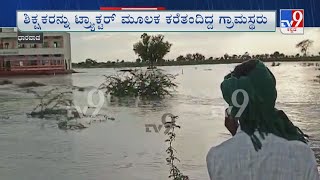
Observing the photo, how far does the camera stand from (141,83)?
333 cm

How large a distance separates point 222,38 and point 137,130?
0.81 m

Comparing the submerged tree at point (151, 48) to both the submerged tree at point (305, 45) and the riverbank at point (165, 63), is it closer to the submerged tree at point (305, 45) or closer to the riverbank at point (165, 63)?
the riverbank at point (165, 63)

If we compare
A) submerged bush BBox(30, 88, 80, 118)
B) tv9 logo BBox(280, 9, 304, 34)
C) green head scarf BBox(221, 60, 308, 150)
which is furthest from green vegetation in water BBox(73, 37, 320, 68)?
green head scarf BBox(221, 60, 308, 150)

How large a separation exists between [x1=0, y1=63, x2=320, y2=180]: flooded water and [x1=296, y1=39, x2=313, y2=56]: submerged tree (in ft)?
0.60

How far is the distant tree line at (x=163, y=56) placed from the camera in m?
3.29

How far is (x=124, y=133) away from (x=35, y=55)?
77cm

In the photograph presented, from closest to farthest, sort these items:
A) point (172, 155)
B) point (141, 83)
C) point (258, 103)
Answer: point (258, 103), point (172, 155), point (141, 83)

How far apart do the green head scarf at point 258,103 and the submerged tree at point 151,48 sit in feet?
7.45

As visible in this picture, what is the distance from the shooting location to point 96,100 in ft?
10.8

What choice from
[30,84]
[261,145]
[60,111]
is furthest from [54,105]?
[261,145]

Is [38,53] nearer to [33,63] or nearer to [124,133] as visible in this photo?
[33,63]

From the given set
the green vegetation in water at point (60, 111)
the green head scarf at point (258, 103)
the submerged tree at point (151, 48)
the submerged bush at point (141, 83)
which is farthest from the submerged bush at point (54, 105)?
the green head scarf at point (258, 103)

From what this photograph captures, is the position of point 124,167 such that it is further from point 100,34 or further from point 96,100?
point 100,34

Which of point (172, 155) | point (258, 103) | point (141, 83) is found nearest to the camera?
point (258, 103)
